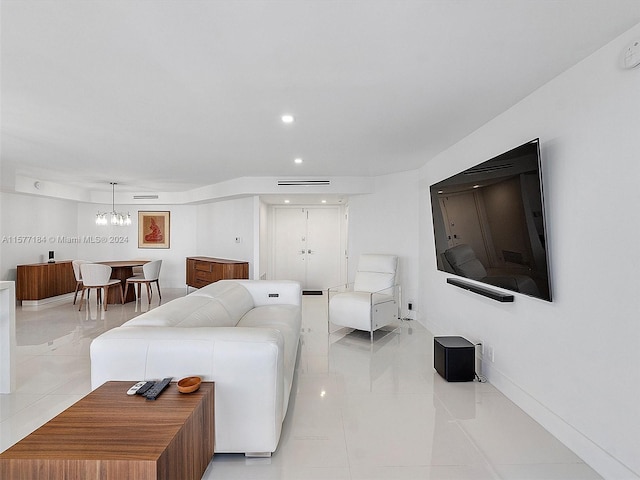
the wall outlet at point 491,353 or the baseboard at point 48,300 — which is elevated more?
the baseboard at point 48,300

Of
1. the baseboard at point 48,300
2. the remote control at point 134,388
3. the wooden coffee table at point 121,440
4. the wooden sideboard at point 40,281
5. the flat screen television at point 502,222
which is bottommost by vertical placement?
the baseboard at point 48,300

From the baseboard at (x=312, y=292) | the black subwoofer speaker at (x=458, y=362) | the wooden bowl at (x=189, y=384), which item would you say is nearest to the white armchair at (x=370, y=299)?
the black subwoofer speaker at (x=458, y=362)

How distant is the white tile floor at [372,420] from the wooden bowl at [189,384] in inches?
21.6

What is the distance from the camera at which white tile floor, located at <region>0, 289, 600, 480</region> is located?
2000 mm

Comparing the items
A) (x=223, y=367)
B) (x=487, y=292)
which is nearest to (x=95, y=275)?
(x=223, y=367)

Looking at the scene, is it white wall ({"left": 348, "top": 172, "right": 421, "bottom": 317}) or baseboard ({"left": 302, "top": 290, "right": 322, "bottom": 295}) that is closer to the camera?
white wall ({"left": 348, "top": 172, "right": 421, "bottom": 317})

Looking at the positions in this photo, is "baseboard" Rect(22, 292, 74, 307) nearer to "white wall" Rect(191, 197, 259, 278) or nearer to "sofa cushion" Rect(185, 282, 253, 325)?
"white wall" Rect(191, 197, 259, 278)

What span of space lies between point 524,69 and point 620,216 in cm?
109

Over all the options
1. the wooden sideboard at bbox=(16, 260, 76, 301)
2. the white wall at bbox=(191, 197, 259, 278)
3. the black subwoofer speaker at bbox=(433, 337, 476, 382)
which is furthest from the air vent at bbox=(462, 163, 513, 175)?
the wooden sideboard at bbox=(16, 260, 76, 301)

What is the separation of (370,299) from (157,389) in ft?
10.1

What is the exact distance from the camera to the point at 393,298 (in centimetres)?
507

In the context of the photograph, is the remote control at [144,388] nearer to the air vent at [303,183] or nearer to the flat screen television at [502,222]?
the flat screen television at [502,222]

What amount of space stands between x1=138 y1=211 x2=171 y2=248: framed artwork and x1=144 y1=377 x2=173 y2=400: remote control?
7.58m

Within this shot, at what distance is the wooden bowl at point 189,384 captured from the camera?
5.81ft
